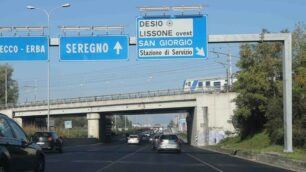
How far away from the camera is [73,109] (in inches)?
3711

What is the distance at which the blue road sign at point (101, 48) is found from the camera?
35812 millimetres

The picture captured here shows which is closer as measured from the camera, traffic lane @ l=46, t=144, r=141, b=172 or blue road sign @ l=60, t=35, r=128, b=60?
traffic lane @ l=46, t=144, r=141, b=172

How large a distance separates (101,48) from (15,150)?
22.5 m

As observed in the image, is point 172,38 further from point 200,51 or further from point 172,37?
point 200,51

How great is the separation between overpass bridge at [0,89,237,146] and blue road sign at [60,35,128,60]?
40.7 metres

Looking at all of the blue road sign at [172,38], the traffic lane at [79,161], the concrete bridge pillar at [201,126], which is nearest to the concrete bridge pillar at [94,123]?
the concrete bridge pillar at [201,126]

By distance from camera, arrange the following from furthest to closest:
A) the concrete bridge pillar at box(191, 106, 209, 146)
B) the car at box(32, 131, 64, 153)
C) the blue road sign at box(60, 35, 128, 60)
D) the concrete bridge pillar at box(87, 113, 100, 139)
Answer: the concrete bridge pillar at box(87, 113, 100, 139), the concrete bridge pillar at box(191, 106, 209, 146), the car at box(32, 131, 64, 153), the blue road sign at box(60, 35, 128, 60)

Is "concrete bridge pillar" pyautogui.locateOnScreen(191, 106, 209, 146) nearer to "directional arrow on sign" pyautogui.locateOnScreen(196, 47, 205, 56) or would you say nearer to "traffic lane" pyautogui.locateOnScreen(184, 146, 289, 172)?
"traffic lane" pyautogui.locateOnScreen(184, 146, 289, 172)

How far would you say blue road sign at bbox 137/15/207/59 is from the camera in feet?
113

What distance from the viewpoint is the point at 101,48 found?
Answer: 35.9m

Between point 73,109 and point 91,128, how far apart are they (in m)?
4.62

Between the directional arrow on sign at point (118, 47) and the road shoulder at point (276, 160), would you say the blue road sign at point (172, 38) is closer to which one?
the directional arrow on sign at point (118, 47)

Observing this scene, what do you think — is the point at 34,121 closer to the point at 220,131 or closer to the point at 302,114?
the point at 220,131

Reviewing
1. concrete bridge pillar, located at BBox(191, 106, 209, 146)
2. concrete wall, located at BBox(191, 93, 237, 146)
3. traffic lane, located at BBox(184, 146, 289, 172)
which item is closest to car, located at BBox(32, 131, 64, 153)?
traffic lane, located at BBox(184, 146, 289, 172)
